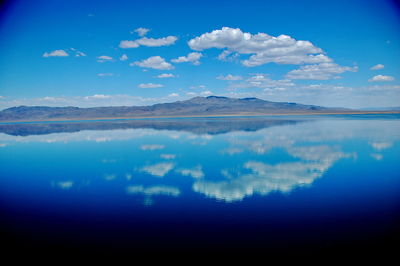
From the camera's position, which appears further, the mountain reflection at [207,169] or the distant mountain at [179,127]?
the distant mountain at [179,127]

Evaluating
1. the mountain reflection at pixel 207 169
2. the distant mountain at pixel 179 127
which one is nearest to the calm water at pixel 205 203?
the mountain reflection at pixel 207 169

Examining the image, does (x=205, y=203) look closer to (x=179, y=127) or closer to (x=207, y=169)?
(x=207, y=169)

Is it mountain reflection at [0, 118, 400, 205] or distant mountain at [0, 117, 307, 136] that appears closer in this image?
mountain reflection at [0, 118, 400, 205]

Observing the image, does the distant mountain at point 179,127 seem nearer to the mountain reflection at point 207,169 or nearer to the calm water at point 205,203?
the mountain reflection at point 207,169

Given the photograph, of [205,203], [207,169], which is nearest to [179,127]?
[207,169]

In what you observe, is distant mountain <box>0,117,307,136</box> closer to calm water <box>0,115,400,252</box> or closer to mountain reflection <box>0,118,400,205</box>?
mountain reflection <box>0,118,400,205</box>

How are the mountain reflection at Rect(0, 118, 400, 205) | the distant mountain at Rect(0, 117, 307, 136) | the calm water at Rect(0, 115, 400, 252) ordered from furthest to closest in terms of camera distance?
the distant mountain at Rect(0, 117, 307, 136), the mountain reflection at Rect(0, 118, 400, 205), the calm water at Rect(0, 115, 400, 252)

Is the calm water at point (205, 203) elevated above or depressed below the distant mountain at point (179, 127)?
below

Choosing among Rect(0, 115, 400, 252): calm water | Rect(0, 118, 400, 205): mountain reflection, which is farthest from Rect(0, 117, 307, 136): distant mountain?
Rect(0, 115, 400, 252): calm water

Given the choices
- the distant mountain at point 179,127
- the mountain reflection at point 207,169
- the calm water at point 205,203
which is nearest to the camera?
the calm water at point 205,203

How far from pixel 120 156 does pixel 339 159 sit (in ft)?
41.5

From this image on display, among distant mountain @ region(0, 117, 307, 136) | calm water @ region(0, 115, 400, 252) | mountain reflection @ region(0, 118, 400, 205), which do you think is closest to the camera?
calm water @ region(0, 115, 400, 252)

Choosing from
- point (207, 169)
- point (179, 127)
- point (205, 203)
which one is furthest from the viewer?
point (179, 127)

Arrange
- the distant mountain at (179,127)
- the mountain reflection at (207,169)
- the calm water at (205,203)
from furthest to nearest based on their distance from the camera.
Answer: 1. the distant mountain at (179,127)
2. the mountain reflection at (207,169)
3. the calm water at (205,203)
